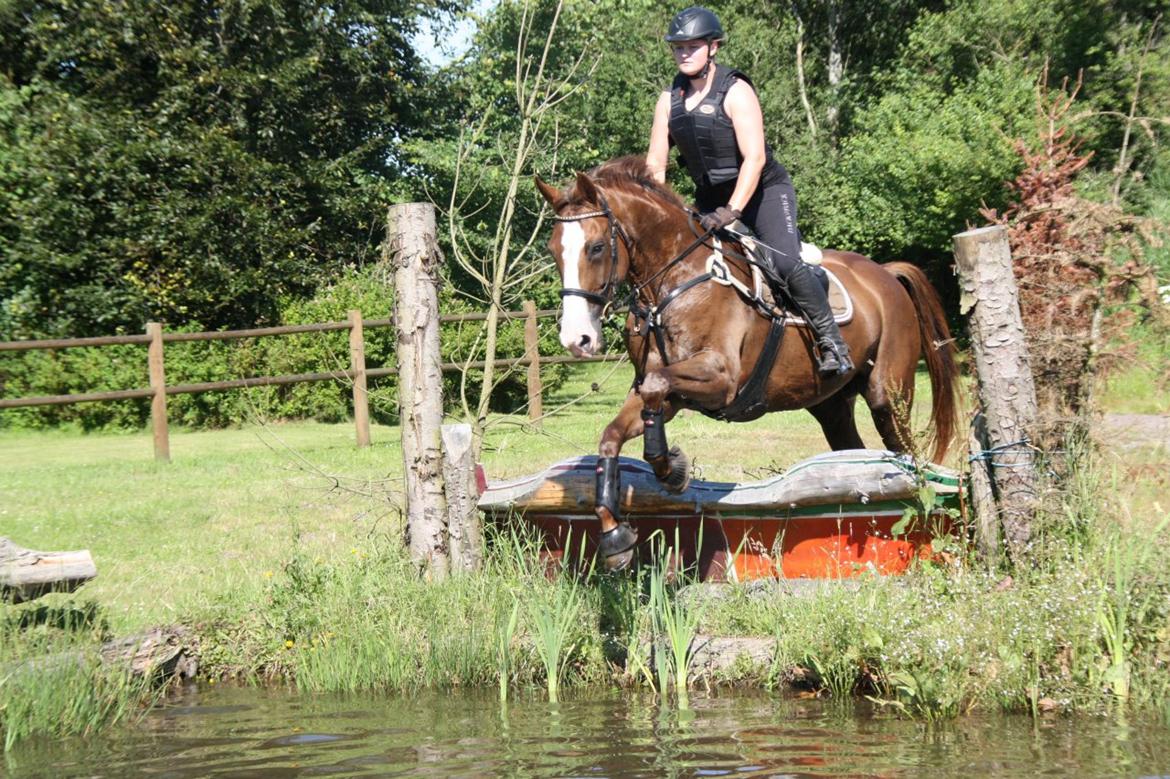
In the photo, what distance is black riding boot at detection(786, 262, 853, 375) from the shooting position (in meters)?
6.85

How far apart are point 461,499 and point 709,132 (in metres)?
2.49

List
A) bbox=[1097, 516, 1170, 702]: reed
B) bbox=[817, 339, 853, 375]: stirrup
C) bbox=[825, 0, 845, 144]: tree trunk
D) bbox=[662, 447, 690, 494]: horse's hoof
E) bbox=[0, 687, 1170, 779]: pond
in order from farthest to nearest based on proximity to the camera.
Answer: bbox=[825, 0, 845, 144]: tree trunk
bbox=[817, 339, 853, 375]: stirrup
bbox=[662, 447, 690, 494]: horse's hoof
bbox=[1097, 516, 1170, 702]: reed
bbox=[0, 687, 1170, 779]: pond

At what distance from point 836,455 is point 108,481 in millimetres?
8881

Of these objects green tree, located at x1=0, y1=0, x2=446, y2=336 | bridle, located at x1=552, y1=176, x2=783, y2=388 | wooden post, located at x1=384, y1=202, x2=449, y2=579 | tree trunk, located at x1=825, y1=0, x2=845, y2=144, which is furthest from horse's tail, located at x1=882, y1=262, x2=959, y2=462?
tree trunk, located at x1=825, y1=0, x2=845, y2=144

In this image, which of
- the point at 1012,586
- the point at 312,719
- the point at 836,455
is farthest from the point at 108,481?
the point at 1012,586

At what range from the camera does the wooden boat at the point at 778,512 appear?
6.32m

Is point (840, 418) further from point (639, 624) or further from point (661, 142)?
point (639, 624)

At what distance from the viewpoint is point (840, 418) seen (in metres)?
8.15

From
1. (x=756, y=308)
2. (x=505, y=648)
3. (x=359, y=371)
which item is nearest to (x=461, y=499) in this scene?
(x=505, y=648)

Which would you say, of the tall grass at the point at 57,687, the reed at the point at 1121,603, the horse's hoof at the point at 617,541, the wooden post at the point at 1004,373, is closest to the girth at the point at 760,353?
the horse's hoof at the point at 617,541

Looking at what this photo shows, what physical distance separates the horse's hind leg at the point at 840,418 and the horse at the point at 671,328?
319 mm

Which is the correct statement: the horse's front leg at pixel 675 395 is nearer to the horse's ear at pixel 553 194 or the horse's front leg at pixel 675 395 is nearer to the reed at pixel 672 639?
the reed at pixel 672 639

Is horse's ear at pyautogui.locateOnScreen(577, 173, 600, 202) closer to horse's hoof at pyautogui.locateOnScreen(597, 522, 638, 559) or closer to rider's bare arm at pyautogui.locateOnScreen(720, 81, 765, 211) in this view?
rider's bare arm at pyautogui.locateOnScreen(720, 81, 765, 211)

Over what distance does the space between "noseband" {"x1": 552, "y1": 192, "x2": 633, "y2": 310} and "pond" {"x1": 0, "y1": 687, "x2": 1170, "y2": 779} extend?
1958 millimetres
